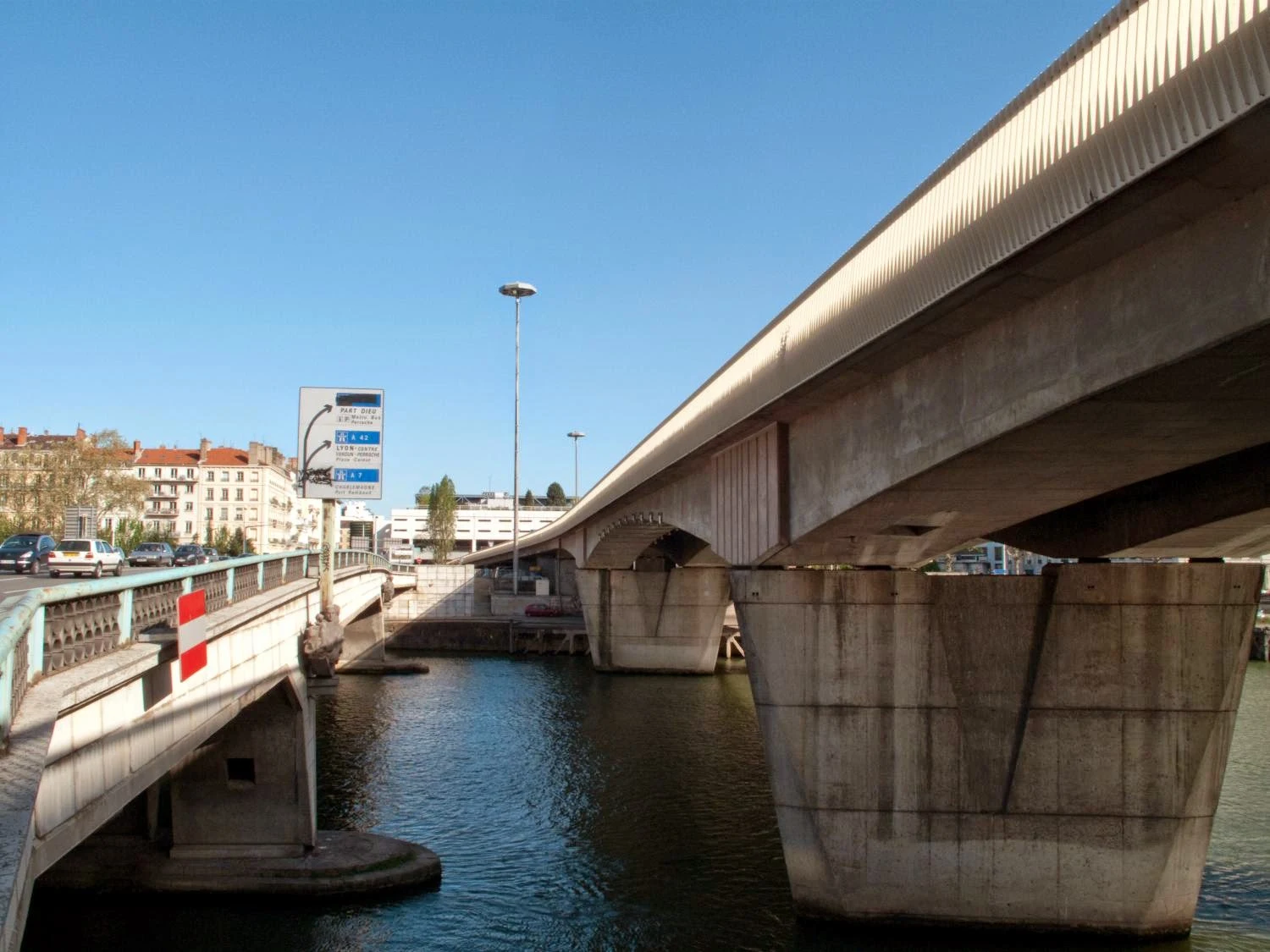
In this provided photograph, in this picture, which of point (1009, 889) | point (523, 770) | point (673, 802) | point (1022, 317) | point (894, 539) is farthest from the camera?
point (523, 770)

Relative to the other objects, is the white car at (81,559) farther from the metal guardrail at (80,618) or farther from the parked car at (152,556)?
the metal guardrail at (80,618)

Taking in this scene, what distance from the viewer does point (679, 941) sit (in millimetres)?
14844

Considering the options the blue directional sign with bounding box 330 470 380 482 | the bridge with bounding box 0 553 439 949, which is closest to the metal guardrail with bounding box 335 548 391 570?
the bridge with bounding box 0 553 439 949

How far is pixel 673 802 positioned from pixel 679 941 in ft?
27.3

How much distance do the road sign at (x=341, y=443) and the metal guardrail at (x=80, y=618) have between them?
3.28 m

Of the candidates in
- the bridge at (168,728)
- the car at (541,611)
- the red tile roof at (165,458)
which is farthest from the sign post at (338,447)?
the red tile roof at (165,458)

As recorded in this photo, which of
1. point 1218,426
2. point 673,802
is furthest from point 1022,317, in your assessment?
point 673,802

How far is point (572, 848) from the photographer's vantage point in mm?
19656

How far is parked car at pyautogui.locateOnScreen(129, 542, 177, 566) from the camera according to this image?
37.3 meters

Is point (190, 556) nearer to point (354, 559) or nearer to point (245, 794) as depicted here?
point (354, 559)

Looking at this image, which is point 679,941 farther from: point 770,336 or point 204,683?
point 770,336

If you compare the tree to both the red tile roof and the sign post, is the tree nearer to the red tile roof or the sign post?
the red tile roof

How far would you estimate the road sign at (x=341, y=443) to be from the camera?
1717 cm

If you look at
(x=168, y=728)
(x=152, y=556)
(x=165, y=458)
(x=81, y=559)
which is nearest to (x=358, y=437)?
(x=168, y=728)
